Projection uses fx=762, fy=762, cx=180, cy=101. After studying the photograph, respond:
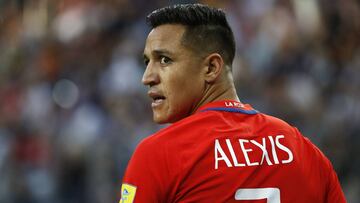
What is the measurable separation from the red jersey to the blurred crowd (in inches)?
176

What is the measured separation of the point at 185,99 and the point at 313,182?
564mm

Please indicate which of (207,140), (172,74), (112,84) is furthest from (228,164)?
(112,84)

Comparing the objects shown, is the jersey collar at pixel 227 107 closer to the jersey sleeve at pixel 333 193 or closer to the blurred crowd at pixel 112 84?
the jersey sleeve at pixel 333 193

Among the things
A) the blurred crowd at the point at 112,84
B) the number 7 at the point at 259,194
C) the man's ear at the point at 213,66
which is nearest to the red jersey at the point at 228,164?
the number 7 at the point at 259,194

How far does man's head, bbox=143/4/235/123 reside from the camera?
2805 millimetres

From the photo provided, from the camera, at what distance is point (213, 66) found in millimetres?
2865

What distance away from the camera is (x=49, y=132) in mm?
8102

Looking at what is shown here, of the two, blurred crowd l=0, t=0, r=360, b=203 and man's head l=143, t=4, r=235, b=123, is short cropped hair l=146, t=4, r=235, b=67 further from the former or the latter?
blurred crowd l=0, t=0, r=360, b=203

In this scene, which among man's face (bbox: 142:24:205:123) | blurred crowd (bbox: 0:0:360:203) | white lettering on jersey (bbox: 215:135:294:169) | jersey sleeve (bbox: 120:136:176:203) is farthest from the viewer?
blurred crowd (bbox: 0:0:360:203)

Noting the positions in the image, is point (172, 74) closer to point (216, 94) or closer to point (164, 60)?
point (164, 60)

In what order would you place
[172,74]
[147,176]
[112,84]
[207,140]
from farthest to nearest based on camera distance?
[112,84], [172,74], [207,140], [147,176]

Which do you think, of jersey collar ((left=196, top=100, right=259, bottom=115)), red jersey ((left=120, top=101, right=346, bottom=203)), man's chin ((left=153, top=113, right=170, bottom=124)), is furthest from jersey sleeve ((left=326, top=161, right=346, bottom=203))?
man's chin ((left=153, top=113, right=170, bottom=124))

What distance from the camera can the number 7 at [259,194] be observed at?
262 centimetres

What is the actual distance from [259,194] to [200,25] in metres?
0.68
